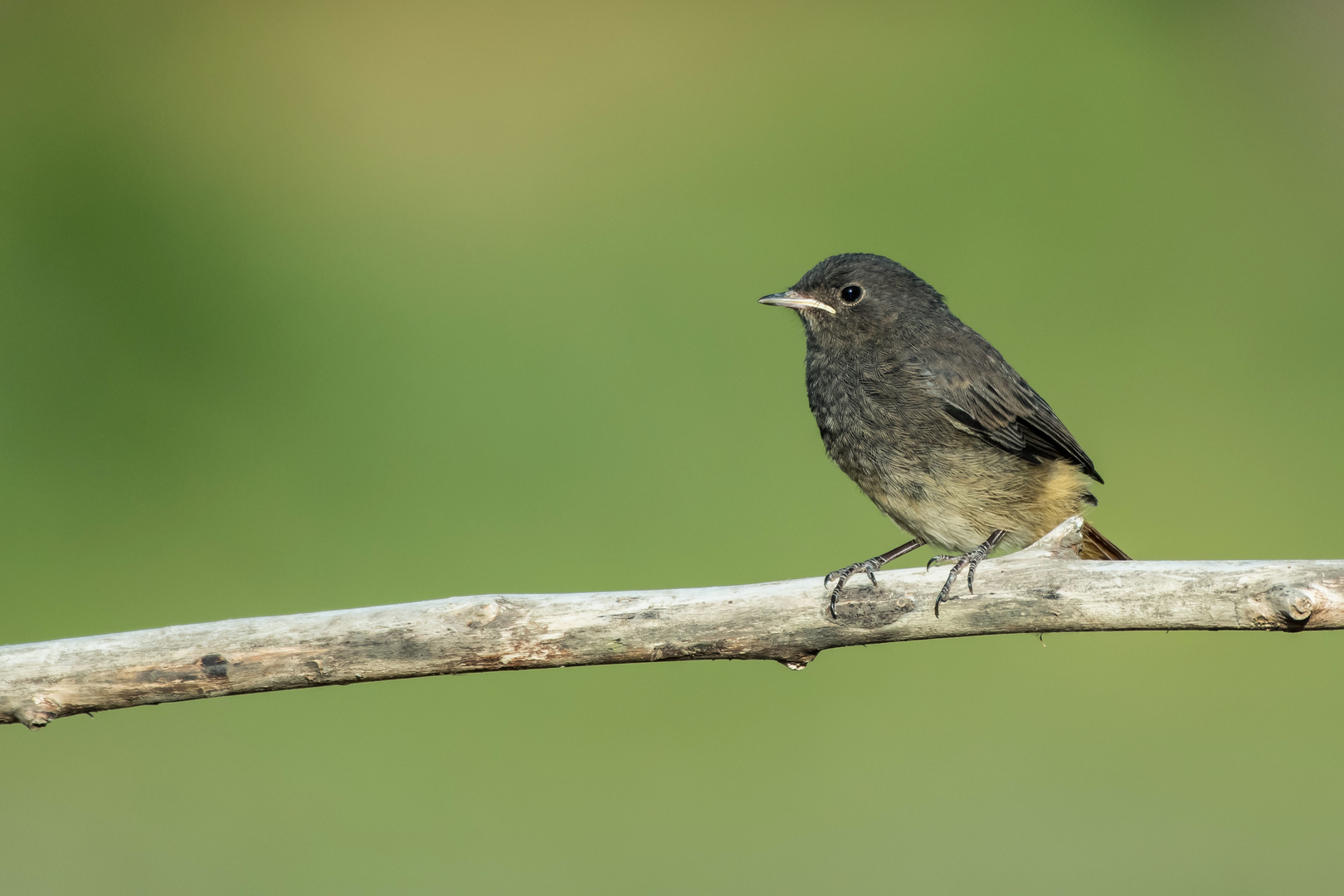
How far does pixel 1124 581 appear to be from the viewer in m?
2.68

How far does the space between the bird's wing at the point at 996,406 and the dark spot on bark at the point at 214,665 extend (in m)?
2.48

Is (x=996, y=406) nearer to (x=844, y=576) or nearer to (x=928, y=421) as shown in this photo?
(x=928, y=421)

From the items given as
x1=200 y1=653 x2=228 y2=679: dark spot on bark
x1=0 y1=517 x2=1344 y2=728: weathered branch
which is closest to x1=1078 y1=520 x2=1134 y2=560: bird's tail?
x1=0 y1=517 x2=1344 y2=728: weathered branch

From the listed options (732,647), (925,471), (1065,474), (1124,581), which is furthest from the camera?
(1065,474)

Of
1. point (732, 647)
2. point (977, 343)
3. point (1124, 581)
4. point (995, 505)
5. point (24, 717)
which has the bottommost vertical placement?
point (24, 717)

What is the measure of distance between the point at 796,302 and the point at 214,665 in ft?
8.20

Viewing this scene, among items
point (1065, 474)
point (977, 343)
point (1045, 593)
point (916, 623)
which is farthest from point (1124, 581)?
point (977, 343)

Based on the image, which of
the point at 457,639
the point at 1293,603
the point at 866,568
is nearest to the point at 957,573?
the point at 866,568

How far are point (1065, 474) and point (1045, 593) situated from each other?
132 centimetres

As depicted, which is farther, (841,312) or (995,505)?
(841,312)

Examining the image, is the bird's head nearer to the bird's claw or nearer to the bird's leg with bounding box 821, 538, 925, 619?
the bird's leg with bounding box 821, 538, 925, 619

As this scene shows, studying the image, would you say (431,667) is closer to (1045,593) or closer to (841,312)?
(1045,593)

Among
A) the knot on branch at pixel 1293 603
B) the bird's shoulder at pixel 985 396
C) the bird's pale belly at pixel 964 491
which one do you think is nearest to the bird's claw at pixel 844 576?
the bird's pale belly at pixel 964 491

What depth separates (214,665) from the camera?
2.83m
